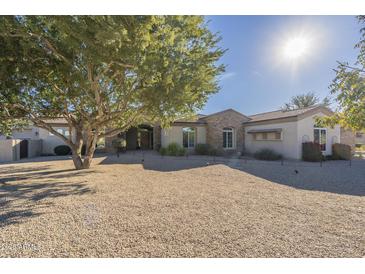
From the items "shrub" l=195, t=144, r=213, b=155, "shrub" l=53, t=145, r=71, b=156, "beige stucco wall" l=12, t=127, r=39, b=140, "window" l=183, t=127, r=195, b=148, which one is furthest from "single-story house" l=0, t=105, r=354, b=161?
"shrub" l=53, t=145, r=71, b=156

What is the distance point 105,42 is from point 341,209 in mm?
6910

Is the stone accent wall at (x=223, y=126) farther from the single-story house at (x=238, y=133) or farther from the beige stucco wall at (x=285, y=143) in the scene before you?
the beige stucco wall at (x=285, y=143)

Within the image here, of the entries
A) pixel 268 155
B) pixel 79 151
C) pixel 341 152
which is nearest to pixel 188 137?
pixel 268 155

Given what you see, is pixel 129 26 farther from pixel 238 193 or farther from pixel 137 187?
pixel 238 193

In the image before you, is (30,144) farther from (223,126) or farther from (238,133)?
(238,133)

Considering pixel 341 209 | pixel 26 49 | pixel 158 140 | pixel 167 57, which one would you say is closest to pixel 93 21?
pixel 167 57

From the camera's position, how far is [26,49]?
607cm

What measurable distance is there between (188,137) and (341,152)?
41.6 feet

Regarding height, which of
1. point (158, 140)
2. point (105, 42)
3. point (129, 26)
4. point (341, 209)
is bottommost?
point (341, 209)

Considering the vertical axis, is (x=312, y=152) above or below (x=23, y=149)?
below

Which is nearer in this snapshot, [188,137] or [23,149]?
[23,149]

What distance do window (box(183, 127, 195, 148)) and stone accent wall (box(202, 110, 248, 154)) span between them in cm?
149

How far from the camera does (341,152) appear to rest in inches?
591

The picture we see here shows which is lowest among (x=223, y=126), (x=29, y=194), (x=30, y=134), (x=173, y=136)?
(x=29, y=194)
